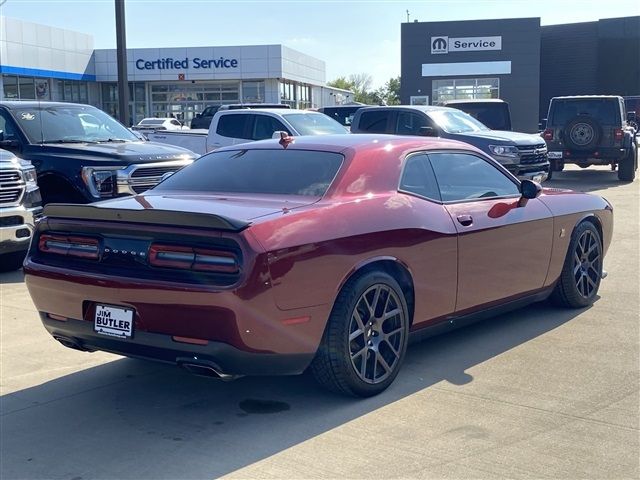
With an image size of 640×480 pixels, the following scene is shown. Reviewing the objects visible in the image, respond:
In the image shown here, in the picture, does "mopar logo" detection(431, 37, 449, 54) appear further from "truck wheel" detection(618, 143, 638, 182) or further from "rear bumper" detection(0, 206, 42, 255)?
"rear bumper" detection(0, 206, 42, 255)

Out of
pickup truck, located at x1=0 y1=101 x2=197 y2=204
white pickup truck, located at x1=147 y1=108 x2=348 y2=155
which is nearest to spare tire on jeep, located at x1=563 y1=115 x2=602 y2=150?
white pickup truck, located at x1=147 y1=108 x2=348 y2=155

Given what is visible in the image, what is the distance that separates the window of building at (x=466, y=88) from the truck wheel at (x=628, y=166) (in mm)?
29573

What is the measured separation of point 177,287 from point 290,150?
1.80 metres

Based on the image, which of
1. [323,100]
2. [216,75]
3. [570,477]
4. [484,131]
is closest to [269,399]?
[570,477]

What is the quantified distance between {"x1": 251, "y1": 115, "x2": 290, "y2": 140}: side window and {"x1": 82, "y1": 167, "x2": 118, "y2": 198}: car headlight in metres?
5.39

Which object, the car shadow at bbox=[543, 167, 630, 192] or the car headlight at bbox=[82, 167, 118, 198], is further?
the car shadow at bbox=[543, 167, 630, 192]

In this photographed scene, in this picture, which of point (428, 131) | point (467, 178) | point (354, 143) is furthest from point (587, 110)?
point (354, 143)

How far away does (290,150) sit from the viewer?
18.6ft

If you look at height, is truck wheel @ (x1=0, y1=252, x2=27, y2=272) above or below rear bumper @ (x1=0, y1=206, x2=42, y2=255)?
below

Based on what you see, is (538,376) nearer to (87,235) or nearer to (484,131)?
(87,235)

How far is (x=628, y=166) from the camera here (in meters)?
19.1

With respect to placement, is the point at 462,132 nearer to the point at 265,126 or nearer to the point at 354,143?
the point at 265,126

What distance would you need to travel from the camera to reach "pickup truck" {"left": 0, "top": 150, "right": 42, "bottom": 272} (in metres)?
8.59

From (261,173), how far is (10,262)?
5.33 m
